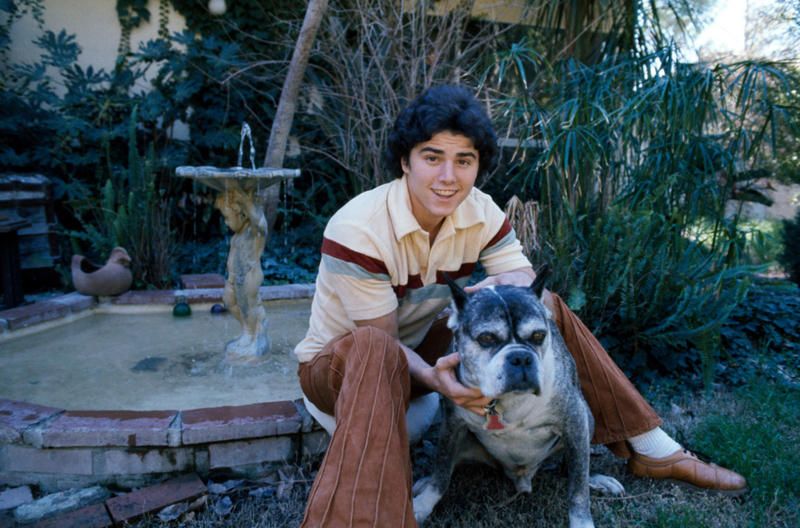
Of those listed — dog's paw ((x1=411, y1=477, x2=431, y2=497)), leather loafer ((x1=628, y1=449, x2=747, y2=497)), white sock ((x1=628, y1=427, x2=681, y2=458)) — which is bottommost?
dog's paw ((x1=411, y1=477, x2=431, y2=497))

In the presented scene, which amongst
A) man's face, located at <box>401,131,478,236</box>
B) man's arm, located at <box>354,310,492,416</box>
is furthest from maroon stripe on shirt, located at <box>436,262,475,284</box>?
A: man's arm, located at <box>354,310,492,416</box>

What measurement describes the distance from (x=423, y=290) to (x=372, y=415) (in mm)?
786

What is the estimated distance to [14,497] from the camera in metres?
2.46

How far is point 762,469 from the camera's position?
2516 millimetres

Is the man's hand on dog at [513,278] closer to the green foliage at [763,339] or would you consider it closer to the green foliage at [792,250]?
the green foliage at [763,339]

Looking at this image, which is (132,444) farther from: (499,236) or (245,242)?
(499,236)

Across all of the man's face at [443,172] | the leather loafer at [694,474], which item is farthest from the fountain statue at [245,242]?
the leather loafer at [694,474]

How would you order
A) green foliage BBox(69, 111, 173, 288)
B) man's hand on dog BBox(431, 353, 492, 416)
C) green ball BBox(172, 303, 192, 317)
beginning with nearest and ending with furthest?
man's hand on dog BBox(431, 353, 492, 416) < green ball BBox(172, 303, 192, 317) < green foliage BBox(69, 111, 173, 288)

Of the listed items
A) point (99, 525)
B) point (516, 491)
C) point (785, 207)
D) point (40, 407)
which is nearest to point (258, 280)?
point (40, 407)

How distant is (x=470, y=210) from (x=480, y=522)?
4.50ft

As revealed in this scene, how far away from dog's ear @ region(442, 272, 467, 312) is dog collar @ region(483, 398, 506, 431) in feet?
1.24

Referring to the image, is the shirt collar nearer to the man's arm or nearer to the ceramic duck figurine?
the man's arm

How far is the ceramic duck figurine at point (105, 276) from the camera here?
16.1 ft

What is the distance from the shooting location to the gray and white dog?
71.0 inches
